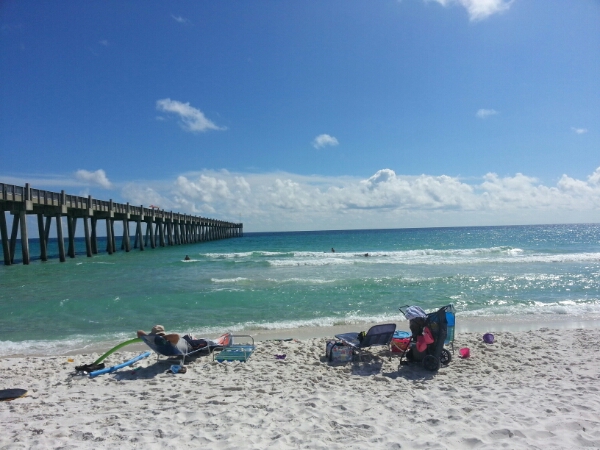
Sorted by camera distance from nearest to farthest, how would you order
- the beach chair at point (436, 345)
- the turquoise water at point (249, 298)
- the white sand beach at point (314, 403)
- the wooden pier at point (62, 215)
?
the white sand beach at point (314, 403), the beach chair at point (436, 345), the turquoise water at point (249, 298), the wooden pier at point (62, 215)

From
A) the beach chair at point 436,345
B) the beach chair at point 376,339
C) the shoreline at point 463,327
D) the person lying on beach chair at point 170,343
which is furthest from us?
the shoreline at point 463,327

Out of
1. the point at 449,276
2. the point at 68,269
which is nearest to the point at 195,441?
the point at 449,276

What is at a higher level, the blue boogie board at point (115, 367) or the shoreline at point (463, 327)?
the blue boogie board at point (115, 367)

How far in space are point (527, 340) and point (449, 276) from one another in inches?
425

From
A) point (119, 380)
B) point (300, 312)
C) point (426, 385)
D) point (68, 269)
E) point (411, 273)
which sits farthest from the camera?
point (68, 269)

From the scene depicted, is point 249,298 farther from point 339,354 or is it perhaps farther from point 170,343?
point 339,354

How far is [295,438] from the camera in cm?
398

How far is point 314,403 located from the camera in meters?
4.89

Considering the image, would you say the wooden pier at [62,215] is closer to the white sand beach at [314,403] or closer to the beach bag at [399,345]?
the white sand beach at [314,403]

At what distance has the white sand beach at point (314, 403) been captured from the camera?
12.9 feet

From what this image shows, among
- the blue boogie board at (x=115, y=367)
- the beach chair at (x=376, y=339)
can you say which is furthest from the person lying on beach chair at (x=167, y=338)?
the beach chair at (x=376, y=339)

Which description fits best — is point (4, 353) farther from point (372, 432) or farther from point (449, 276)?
point (449, 276)

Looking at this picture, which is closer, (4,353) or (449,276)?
(4,353)

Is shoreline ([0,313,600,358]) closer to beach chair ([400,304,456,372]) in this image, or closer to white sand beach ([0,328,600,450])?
white sand beach ([0,328,600,450])
